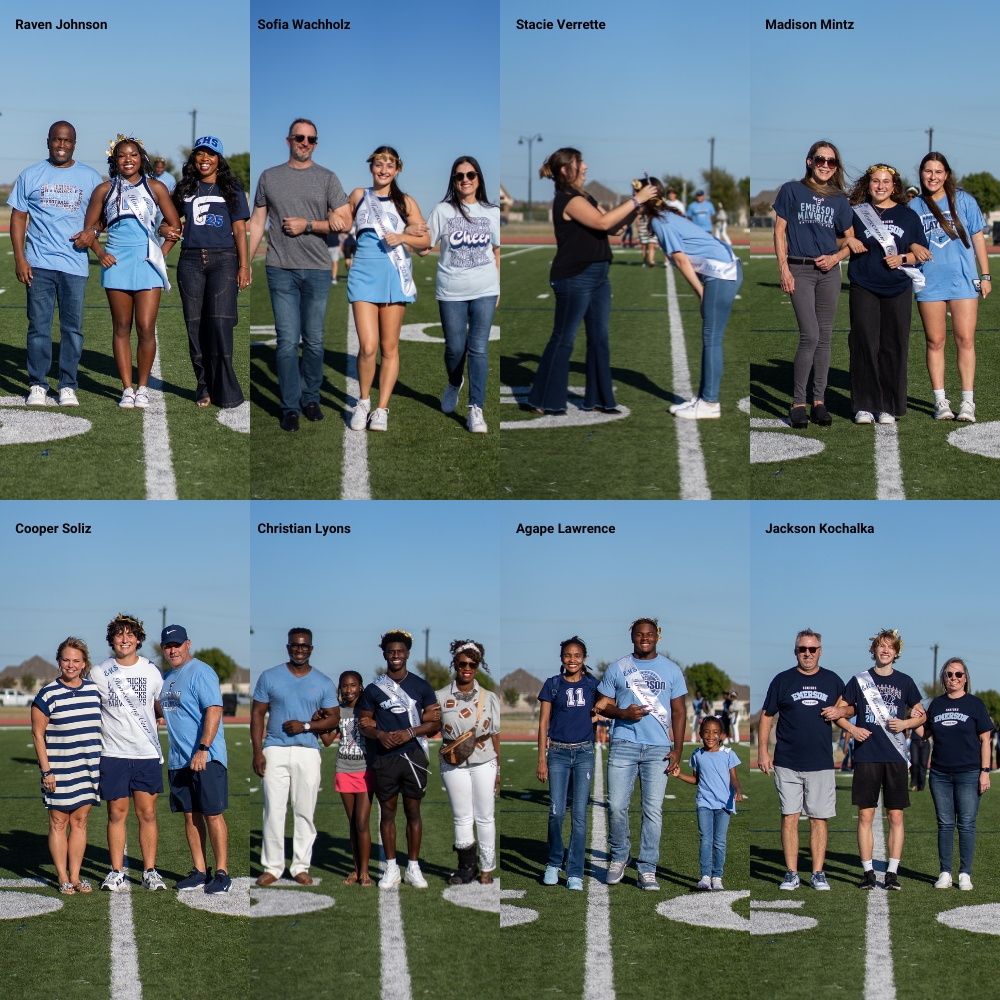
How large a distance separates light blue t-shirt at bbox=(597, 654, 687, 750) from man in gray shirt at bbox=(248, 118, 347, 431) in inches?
132

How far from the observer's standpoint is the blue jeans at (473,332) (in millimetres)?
10211

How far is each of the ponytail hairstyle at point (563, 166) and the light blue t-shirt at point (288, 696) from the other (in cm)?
388

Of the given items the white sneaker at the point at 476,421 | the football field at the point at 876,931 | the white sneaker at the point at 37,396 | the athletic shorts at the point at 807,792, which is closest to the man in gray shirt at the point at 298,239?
the white sneaker at the point at 476,421

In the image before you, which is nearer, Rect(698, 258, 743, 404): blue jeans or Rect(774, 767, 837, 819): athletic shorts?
Rect(774, 767, 837, 819): athletic shorts

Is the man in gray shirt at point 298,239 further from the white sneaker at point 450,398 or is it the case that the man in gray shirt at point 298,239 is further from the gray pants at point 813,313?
the gray pants at point 813,313

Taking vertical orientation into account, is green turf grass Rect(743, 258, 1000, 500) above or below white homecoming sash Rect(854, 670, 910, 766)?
above

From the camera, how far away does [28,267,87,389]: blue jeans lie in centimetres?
1113

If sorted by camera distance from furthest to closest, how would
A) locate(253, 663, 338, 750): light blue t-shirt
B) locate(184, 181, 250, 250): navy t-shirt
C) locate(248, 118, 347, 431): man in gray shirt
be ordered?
locate(184, 181, 250, 250): navy t-shirt < locate(248, 118, 347, 431): man in gray shirt < locate(253, 663, 338, 750): light blue t-shirt

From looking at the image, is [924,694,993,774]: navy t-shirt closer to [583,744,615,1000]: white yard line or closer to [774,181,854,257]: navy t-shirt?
[583,744,615,1000]: white yard line

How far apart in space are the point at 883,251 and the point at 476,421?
349cm

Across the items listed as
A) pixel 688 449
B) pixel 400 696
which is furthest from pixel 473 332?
pixel 400 696

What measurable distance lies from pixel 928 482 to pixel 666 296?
11.3 metres

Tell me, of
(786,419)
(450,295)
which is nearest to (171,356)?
(450,295)

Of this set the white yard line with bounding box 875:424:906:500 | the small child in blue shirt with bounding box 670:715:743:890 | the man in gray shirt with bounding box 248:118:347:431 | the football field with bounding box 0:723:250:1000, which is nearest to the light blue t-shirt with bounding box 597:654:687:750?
the small child in blue shirt with bounding box 670:715:743:890
